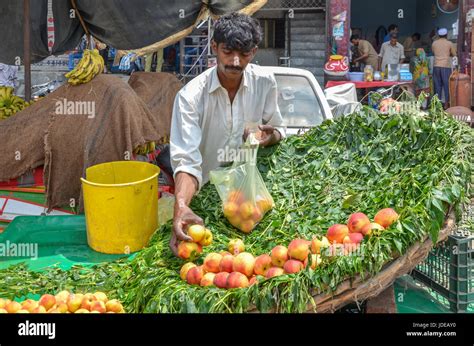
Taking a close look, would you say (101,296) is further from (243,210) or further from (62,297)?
(243,210)

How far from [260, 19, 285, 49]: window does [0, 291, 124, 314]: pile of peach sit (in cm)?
1335

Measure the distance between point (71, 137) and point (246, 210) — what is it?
2.78 m

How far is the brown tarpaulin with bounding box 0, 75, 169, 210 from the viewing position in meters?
5.20

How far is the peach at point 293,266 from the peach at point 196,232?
0.42 m

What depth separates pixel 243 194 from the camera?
297 centimetres

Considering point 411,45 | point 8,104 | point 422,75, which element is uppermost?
point 411,45

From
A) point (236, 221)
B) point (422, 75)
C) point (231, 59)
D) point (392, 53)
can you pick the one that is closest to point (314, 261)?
point (236, 221)

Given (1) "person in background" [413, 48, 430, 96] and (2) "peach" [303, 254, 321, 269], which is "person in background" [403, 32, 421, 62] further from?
(2) "peach" [303, 254, 321, 269]

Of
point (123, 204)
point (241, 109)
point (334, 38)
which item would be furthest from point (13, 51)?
point (334, 38)

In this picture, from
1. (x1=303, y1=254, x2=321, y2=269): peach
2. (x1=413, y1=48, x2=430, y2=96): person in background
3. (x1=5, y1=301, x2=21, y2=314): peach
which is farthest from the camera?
(x1=413, y1=48, x2=430, y2=96): person in background

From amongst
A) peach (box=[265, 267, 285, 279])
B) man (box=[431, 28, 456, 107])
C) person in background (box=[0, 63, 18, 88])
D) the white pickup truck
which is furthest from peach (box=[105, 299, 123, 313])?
man (box=[431, 28, 456, 107])

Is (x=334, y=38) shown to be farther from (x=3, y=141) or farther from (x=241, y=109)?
(x=241, y=109)

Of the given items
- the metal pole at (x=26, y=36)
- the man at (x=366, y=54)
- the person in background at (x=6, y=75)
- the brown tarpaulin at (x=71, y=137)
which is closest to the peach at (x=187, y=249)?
the brown tarpaulin at (x=71, y=137)

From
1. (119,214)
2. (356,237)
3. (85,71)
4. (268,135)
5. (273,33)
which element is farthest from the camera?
(273,33)
